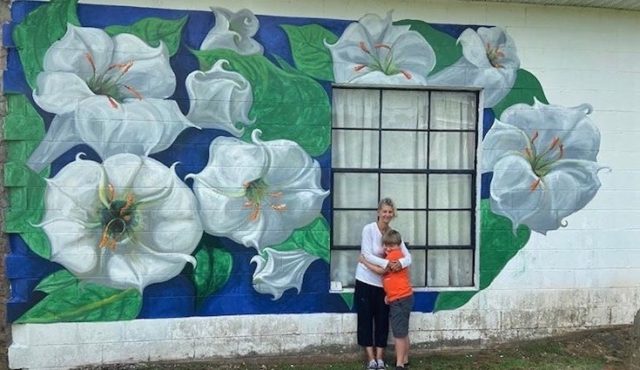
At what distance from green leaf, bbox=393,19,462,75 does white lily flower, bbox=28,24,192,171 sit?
246cm

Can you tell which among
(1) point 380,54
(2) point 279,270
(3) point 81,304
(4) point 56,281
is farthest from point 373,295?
(4) point 56,281

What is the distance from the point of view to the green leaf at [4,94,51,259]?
225 inches

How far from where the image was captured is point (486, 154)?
656 centimetres

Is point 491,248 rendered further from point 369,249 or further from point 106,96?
point 106,96

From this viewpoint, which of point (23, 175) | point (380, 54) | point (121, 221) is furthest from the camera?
point (380, 54)

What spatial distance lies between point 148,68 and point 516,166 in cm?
377

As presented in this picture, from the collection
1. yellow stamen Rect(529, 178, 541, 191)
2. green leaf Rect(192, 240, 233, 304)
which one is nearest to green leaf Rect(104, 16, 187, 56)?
green leaf Rect(192, 240, 233, 304)

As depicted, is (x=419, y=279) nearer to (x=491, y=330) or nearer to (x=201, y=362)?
(x=491, y=330)

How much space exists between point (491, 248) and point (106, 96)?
406 cm

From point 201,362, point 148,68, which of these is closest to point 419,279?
point 201,362

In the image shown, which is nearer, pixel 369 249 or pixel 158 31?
pixel 158 31

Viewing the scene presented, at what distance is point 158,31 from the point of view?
597 centimetres

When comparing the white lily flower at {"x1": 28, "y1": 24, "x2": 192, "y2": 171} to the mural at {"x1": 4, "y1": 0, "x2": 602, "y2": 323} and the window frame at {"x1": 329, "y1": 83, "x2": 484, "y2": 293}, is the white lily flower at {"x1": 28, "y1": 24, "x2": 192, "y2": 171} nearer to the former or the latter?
the mural at {"x1": 4, "y1": 0, "x2": 602, "y2": 323}

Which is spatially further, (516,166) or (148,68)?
(516,166)
